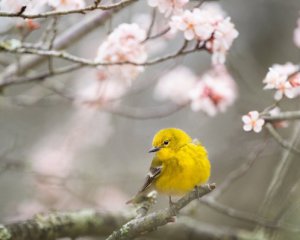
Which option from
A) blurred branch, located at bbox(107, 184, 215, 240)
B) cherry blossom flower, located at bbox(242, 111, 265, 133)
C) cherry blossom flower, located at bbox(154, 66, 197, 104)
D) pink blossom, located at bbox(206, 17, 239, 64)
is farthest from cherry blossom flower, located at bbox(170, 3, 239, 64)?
cherry blossom flower, located at bbox(154, 66, 197, 104)

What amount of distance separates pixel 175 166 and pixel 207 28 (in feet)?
2.27

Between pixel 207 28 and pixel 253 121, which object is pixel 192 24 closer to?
pixel 207 28

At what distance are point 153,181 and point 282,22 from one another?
3908mm

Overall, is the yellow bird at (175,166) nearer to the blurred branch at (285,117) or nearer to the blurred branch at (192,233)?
the blurred branch at (285,117)

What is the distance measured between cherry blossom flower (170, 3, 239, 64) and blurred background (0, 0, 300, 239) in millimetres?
1358

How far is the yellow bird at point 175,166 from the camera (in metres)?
2.77

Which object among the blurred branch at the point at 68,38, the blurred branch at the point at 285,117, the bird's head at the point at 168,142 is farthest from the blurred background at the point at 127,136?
the blurred branch at the point at 285,117

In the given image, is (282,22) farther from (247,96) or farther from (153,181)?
(153,181)

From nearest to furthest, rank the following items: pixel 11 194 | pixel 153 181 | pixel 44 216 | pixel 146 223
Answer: pixel 146 223
pixel 153 181
pixel 44 216
pixel 11 194

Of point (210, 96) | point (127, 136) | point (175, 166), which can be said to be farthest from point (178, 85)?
point (127, 136)

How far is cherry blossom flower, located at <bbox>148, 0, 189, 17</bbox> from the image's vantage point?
274 cm

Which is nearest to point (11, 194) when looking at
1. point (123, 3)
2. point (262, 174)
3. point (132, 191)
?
point (132, 191)

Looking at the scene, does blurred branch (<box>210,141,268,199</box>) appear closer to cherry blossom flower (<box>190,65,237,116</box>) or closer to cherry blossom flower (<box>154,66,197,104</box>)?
cherry blossom flower (<box>190,65,237,116</box>)

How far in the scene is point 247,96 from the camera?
5711mm
